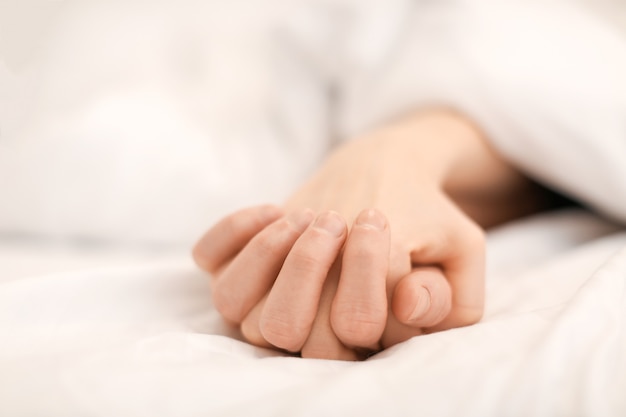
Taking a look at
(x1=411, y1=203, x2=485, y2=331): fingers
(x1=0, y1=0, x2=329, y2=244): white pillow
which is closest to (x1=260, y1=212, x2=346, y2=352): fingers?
(x1=411, y1=203, x2=485, y2=331): fingers

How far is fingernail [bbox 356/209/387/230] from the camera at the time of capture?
16.2 inches

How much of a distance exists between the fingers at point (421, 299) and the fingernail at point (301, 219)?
0.08 meters

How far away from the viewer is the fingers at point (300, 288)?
1.31 feet

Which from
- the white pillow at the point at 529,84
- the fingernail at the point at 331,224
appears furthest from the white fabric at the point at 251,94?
the fingernail at the point at 331,224

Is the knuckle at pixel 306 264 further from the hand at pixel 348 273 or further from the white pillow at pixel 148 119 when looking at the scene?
the white pillow at pixel 148 119

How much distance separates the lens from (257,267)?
0.43 m

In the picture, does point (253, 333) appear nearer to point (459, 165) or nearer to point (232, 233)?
point (232, 233)

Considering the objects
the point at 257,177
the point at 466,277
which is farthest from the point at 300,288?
the point at 257,177

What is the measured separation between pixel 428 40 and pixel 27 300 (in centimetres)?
59

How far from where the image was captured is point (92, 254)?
619mm

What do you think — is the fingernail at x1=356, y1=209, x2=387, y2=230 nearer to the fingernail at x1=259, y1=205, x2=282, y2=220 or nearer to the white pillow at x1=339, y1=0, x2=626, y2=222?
the fingernail at x1=259, y1=205, x2=282, y2=220

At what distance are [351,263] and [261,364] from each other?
90mm

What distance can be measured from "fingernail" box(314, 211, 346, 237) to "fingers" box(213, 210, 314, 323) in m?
0.02

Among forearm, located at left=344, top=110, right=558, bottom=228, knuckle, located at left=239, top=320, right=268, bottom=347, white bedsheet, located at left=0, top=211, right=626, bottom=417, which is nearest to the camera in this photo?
white bedsheet, located at left=0, top=211, right=626, bottom=417
